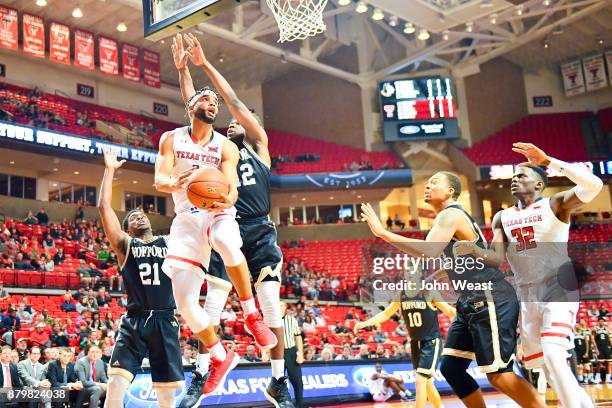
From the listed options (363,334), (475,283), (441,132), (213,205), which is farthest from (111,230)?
(441,132)

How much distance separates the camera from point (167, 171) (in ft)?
16.1

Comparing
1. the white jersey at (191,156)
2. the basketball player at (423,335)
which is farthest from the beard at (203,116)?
the basketball player at (423,335)

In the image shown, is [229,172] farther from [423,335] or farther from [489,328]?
[423,335]

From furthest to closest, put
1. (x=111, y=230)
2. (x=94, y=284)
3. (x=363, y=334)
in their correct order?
1. (x=363, y=334)
2. (x=94, y=284)
3. (x=111, y=230)

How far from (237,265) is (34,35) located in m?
21.0

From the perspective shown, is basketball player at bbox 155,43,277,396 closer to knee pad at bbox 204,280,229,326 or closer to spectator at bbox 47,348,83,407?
knee pad at bbox 204,280,229,326

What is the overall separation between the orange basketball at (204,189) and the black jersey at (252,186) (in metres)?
0.95

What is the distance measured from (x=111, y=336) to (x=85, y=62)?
1499 centimetres

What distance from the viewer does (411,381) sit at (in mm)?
13219

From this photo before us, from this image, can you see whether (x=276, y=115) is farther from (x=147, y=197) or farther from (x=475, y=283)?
(x=475, y=283)

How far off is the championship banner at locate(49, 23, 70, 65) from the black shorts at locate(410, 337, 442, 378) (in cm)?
1915

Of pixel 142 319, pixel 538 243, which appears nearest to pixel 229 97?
pixel 142 319

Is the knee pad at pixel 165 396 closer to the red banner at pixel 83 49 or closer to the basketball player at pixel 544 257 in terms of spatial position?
the basketball player at pixel 544 257

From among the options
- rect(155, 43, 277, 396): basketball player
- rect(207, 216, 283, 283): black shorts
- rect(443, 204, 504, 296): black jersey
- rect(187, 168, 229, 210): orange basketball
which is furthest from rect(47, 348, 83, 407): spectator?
rect(443, 204, 504, 296): black jersey
